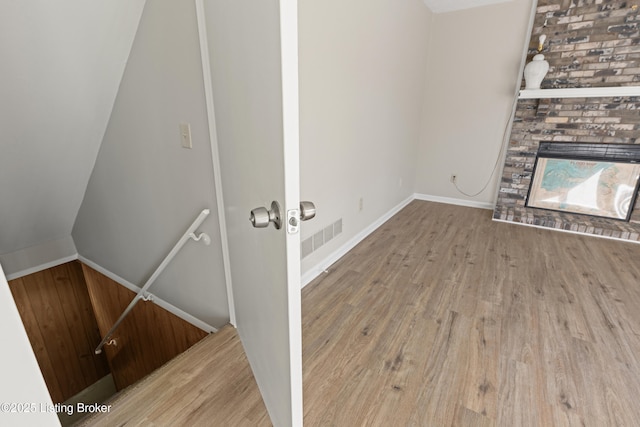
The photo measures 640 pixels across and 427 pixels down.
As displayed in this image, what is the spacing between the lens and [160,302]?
6.93 ft

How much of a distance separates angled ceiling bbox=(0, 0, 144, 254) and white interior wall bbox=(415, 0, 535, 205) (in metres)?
3.49

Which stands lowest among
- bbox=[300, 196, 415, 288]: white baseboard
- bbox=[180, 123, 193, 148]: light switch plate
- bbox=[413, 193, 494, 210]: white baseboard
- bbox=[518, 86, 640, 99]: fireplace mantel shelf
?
bbox=[300, 196, 415, 288]: white baseboard

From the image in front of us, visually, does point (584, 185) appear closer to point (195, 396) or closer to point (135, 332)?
point (195, 396)

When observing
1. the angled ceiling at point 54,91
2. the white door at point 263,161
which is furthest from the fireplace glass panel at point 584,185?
the angled ceiling at point 54,91

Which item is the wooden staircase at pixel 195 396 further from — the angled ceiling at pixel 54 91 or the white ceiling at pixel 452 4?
the white ceiling at pixel 452 4

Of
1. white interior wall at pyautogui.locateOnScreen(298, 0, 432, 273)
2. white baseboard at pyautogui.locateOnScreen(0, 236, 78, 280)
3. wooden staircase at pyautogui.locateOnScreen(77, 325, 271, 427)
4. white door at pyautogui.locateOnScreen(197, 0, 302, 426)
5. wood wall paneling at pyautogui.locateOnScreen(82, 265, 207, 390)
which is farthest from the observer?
white baseboard at pyautogui.locateOnScreen(0, 236, 78, 280)

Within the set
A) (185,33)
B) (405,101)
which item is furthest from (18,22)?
(405,101)

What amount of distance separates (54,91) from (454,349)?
2.44 m

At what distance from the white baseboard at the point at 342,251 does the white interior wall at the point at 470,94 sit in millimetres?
1052

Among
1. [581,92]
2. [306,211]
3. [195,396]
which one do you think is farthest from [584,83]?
[195,396]

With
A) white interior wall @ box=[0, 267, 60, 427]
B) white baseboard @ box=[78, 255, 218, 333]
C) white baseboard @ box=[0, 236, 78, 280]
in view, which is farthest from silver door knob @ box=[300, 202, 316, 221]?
white baseboard @ box=[0, 236, 78, 280]

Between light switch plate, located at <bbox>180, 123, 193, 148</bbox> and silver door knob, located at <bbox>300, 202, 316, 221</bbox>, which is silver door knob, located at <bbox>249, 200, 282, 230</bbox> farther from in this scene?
light switch plate, located at <bbox>180, 123, 193, 148</bbox>

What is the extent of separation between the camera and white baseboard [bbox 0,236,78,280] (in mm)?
2492

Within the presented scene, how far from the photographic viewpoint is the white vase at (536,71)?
2.89 m
